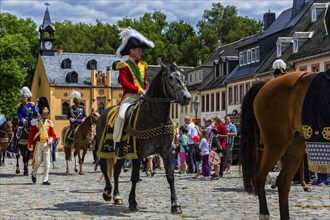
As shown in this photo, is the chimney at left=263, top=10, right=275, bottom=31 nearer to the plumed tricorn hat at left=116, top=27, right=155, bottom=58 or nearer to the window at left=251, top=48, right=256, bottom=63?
the window at left=251, top=48, right=256, bottom=63

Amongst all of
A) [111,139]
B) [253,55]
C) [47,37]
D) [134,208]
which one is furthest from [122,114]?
[47,37]

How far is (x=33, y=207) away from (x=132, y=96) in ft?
9.18

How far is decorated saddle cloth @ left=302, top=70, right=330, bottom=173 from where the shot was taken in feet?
26.2

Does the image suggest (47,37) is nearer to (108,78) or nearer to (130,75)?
A: (108,78)

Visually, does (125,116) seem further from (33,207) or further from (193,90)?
(193,90)

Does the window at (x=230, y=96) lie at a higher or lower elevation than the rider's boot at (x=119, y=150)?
higher

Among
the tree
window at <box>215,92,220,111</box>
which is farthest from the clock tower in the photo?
window at <box>215,92,220,111</box>

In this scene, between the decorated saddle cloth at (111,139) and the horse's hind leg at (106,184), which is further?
the horse's hind leg at (106,184)

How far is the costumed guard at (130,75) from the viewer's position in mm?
11625

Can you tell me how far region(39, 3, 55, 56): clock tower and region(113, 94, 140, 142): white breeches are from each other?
71.4 metres

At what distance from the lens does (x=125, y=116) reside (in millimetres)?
11602

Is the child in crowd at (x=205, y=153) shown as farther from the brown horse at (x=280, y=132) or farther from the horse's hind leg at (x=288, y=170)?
the horse's hind leg at (x=288, y=170)

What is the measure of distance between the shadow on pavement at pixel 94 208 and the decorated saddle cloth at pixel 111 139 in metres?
0.97

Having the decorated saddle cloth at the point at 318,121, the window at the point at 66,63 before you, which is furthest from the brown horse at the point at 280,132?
the window at the point at 66,63
